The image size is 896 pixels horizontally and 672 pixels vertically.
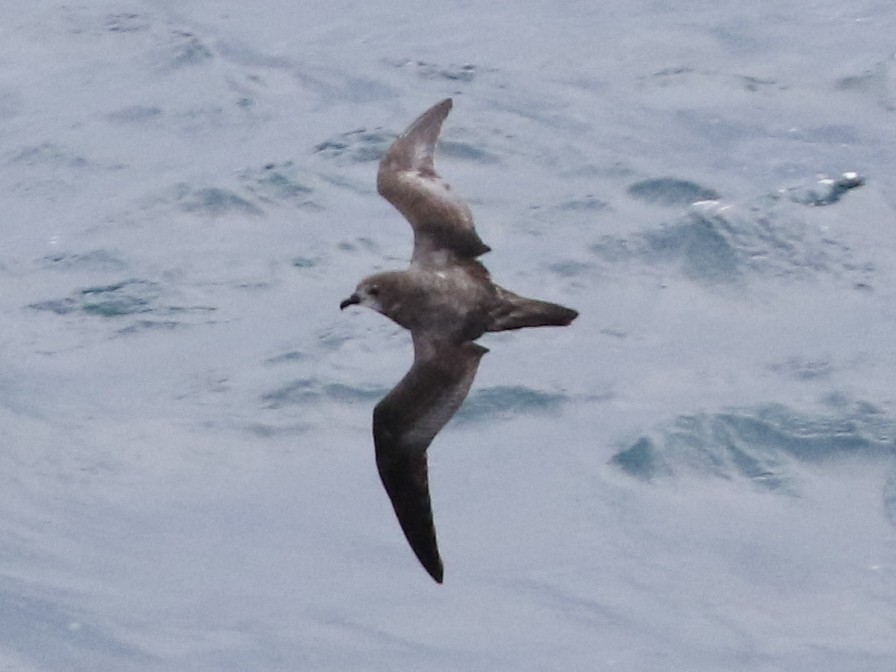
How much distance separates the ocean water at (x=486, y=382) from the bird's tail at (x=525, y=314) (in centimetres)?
782

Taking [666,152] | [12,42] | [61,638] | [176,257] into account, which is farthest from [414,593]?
[12,42]

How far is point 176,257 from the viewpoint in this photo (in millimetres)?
20750

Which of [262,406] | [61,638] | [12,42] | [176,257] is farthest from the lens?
[12,42]

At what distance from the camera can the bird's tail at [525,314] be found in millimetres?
10188

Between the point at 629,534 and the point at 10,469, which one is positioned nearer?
the point at 629,534

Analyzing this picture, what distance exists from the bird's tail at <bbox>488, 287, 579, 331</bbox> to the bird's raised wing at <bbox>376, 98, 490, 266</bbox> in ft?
2.05

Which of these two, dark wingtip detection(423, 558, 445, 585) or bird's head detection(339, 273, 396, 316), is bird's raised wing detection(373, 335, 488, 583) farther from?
bird's head detection(339, 273, 396, 316)

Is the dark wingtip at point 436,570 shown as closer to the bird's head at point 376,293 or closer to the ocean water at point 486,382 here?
the bird's head at point 376,293

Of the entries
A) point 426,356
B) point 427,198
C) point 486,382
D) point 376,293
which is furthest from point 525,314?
point 486,382

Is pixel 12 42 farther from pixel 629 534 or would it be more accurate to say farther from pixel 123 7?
pixel 629 534

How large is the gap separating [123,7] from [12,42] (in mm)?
1634

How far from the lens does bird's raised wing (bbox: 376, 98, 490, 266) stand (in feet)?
36.3

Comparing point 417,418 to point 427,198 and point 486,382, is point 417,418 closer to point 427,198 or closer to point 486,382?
point 427,198

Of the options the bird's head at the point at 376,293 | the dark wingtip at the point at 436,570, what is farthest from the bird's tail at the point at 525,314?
the dark wingtip at the point at 436,570
